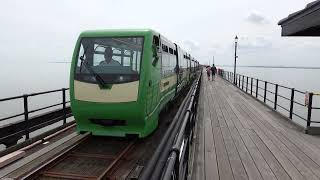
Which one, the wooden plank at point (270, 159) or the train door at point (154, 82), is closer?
the wooden plank at point (270, 159)

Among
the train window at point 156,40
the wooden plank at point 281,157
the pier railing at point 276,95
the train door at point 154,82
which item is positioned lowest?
the wooden plank at point 281,157

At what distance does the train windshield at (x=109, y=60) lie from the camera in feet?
28.8

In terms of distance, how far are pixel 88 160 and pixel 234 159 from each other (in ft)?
11.6

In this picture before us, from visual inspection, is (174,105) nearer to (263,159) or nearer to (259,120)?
(259,120)

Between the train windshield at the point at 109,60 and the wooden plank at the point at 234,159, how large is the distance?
9.74 feet

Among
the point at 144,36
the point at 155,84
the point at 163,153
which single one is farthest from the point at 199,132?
the point at 163,153

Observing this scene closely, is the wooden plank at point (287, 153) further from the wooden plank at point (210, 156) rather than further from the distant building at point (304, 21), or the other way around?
the distant building at point (304, 21)

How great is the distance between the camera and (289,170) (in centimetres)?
608

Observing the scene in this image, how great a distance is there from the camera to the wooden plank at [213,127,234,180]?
5719 millimetres

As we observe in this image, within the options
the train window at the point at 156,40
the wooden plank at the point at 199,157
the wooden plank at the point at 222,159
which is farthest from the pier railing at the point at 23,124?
the wooden plank at the point at 222,159

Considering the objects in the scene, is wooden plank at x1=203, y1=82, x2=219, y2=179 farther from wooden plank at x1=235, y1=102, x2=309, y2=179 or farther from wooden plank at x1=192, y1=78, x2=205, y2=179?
wooden plank at x1=235, y1=102, x2=309, y2=179

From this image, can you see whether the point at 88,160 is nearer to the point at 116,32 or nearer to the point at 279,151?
the point at 116,32

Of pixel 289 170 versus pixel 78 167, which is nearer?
pixel 289 170

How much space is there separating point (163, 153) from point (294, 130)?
299 inches
